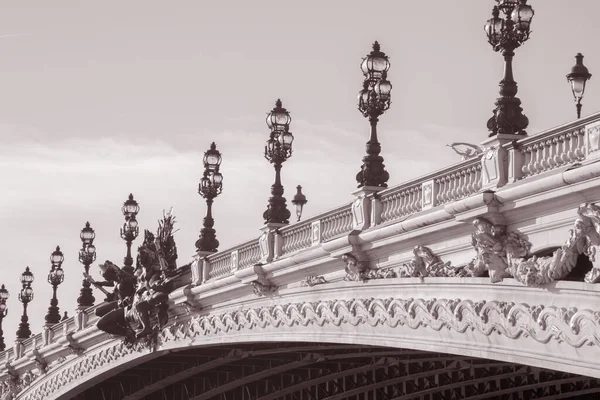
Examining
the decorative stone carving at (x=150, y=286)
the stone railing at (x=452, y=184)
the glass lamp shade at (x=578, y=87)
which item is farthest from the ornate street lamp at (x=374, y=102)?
the decorative stone carving at (x=150, y=286)

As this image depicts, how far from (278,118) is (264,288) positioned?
4031 millimetres

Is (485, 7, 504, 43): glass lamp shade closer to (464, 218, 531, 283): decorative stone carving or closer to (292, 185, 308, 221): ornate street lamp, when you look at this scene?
(464, 218, 531, 283): decorative stone carving

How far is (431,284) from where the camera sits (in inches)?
1094

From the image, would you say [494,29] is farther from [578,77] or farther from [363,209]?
[363,209]

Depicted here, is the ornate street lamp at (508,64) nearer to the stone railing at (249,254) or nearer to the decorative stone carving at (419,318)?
the decorative stone carving at (419,318)

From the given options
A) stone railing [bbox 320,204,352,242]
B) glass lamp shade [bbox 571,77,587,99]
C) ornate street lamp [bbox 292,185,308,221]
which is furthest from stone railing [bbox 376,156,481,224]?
ornate street lamp [bbox 292,185,308,221]

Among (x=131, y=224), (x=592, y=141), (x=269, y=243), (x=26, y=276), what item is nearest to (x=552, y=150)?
(x=592, y=141)

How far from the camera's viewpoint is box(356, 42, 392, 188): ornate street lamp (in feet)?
97.3

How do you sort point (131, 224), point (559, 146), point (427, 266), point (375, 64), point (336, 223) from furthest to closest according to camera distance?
point (131, 224) < point (336, 223) < point (375, 64) < point (427, 266) < point (559, 146)

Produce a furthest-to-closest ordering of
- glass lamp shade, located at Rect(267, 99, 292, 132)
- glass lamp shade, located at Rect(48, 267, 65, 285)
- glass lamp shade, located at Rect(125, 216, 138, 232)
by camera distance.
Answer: glass lamp shade, located at Rect(48, 267, 65, 285), glass lamp shade, located at Rect(125, 216, 138, 232), glass lamp shade, located at Rect(267, 99, 292, 132)

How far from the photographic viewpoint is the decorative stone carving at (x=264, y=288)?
36.8m

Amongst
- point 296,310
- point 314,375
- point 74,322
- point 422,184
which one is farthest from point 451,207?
point 74,322

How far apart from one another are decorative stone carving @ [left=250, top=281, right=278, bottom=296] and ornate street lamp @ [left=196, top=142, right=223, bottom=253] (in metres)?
5.98

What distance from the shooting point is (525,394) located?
53594 mm
